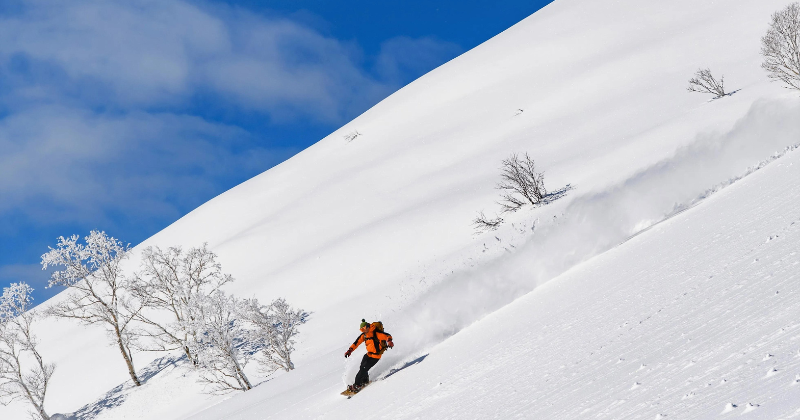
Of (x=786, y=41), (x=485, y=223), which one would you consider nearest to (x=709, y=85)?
(x=786, y=41)

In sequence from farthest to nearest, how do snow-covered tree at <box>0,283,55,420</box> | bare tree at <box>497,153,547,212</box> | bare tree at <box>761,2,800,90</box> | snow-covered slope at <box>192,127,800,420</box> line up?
snow-covered tree at <box>0,283,55,420</box>
bare tree at <box>761,2,800,90</box>
bare tree at <box>497,153,547,212</box>
snow-covered slope at <box>192,127,800,420</box>

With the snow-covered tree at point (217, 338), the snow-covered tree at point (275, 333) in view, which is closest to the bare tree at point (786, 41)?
the snow-covered tree at point (275, 333)

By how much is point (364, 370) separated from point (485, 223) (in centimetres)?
1610

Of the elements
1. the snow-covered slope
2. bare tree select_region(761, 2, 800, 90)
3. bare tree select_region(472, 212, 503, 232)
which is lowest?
the snow-covered slope

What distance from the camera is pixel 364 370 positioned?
9172 mm

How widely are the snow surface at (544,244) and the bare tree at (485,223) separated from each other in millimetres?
542

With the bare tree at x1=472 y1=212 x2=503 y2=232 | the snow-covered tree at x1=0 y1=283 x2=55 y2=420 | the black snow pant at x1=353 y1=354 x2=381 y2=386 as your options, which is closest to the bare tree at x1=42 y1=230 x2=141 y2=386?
the snow-covered tree at x1=0 y1=283 x2=55 y2=420

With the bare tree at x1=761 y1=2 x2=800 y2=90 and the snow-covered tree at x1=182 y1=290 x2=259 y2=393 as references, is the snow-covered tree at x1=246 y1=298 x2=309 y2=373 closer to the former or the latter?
the snow-covered tree at x1=182 y1=290 x2=259 y2=393

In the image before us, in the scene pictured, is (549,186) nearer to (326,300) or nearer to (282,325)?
(326,300)

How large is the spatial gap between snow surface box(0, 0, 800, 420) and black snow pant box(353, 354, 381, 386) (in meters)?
0.46

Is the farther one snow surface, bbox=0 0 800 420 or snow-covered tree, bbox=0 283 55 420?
snow-covered tree, bbox=0 283 55 420

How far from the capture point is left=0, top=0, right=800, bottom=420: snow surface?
4.49 metres

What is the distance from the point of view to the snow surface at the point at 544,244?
4492 mm

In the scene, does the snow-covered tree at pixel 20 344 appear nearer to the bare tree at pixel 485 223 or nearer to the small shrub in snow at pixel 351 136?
the bare tree at pixel 485 223
